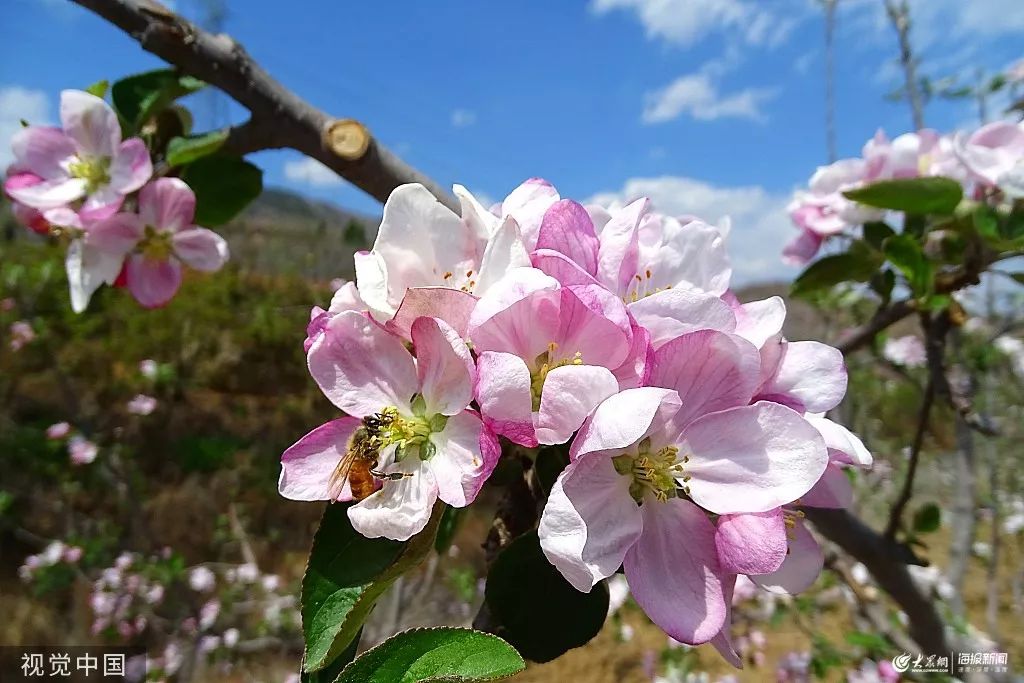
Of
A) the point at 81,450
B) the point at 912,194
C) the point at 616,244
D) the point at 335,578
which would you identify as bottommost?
the point at 81,450

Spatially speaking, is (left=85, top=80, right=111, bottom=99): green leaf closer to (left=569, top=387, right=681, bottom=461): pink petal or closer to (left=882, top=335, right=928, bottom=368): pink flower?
(left=569, top=387, right=681, bottom=461): pink petal

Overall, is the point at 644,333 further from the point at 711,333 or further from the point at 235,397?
the point at 235,397

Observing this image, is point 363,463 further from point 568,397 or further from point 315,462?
point 568,397

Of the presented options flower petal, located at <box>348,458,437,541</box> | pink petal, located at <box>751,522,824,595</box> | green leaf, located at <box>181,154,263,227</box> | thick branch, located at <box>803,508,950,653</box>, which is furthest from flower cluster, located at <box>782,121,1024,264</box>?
green leaf, located at <box>181,154,263,227</box>

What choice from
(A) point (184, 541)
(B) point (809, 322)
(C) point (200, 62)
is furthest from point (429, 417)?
(A) point (184, 541)

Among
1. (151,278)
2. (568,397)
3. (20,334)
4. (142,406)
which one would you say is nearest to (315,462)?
(568,397)

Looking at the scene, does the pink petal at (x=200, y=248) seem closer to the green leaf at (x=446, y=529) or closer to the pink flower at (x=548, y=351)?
the green leaf at (x=446, y=529)
